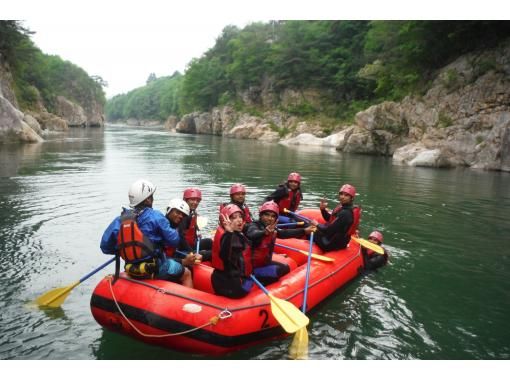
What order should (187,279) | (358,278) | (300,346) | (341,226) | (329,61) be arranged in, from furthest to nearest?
(329,61) → (358,278) → (341,226) → (187,279) → (300,346)

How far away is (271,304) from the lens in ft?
15.6

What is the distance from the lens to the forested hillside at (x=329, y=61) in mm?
25094

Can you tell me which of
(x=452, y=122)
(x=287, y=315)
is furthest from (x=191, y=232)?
(x=452, y=122)

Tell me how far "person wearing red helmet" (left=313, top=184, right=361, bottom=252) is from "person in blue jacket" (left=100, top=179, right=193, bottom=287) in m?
2.89

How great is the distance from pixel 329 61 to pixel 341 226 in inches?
1648

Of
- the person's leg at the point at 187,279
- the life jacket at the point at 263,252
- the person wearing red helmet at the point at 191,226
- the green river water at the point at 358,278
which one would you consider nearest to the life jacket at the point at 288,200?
the green river water at the point at 358,278

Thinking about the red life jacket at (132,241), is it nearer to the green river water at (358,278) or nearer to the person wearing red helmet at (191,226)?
the green river water at (358,278)

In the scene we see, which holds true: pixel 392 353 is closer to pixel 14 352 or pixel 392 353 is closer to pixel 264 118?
pixel 14 352

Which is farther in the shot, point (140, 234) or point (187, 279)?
point (187, 279)

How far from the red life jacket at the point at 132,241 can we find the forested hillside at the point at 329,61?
22597 millimetres

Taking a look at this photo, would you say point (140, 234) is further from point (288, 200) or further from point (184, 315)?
point (288, 200)

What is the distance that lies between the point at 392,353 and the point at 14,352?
13.6 ft

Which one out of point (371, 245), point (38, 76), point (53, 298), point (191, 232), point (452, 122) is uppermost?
point (38, 76)

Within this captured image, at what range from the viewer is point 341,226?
6.70 meters
